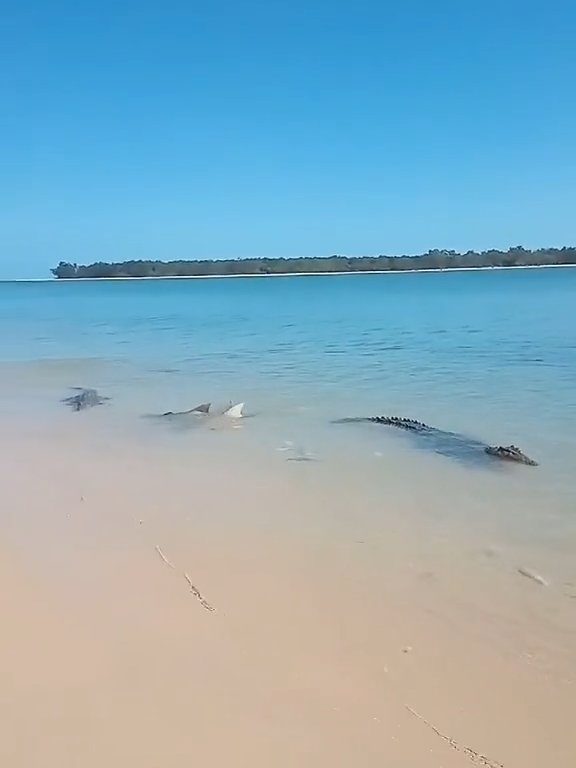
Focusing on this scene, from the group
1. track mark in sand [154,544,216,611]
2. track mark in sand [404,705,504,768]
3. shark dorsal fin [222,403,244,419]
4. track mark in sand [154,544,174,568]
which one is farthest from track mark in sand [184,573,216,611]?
shark dorsal fin [222,403,244,419]

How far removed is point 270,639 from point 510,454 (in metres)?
4.29

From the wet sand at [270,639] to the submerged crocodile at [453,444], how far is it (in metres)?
1.75

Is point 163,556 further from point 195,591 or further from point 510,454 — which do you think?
point 510,454

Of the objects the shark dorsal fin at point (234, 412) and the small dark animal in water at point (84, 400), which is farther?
the small dark animal in water at point (84, 400)

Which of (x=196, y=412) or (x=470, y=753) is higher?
(x=470, y=753)

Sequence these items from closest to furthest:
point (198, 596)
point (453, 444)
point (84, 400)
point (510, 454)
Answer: point (198, 596) → point (510, 454) → point (453, 444) → point (84, 400)

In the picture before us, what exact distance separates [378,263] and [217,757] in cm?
14592

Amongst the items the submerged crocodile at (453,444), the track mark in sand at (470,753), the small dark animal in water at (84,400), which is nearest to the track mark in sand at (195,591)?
the track mark in sand at (470,753)

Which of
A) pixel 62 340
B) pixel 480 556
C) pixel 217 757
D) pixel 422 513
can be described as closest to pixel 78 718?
pixel 217 757

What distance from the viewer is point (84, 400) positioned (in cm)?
1170

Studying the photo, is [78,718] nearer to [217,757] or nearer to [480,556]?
[217,757]

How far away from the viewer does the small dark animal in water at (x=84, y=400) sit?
11.4 m

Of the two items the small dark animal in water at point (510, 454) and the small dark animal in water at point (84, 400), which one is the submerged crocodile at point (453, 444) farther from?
the small dark animal in water at point (84, 400)

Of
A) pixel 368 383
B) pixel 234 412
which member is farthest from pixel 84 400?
pixel 368 383
